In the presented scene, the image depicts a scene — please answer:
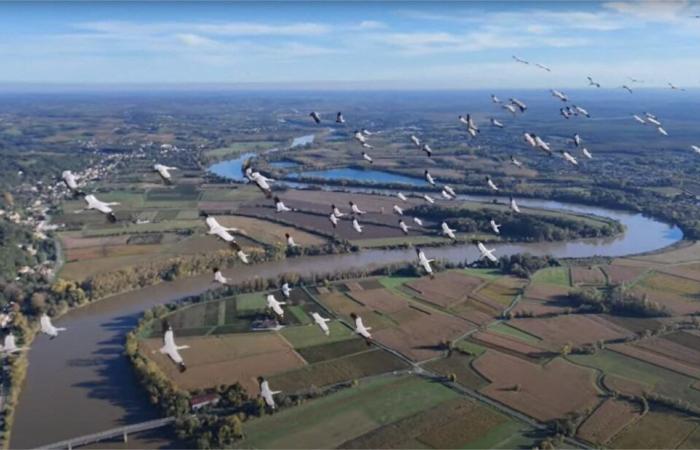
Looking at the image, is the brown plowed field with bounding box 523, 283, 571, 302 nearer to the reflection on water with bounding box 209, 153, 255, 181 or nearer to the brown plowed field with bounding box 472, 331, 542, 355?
the brown plowed field with bounding box 472, 331, 542, 355

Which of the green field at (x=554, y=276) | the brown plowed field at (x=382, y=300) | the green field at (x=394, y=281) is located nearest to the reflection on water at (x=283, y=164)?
the green field at (x=394, y=281)

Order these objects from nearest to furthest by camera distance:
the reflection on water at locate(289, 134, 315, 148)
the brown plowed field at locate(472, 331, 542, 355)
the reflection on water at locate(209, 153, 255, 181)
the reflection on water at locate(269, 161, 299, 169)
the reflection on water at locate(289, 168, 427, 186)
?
the brown plowed field at locate(472, 331, 542, 355)
the reflection on water at locate(289, 168, 427, 186)
the reflection on water at locate(209, 153, 255, 181)
the reflection on water at locate(269, 161, 299, 169)
the reflection on water at locate(289, 134, 315, 148)

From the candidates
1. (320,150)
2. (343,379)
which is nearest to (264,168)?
(320,150)

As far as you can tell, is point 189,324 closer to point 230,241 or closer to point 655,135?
point 230,241

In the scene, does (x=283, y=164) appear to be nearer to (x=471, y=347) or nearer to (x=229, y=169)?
(x=229, y=169)

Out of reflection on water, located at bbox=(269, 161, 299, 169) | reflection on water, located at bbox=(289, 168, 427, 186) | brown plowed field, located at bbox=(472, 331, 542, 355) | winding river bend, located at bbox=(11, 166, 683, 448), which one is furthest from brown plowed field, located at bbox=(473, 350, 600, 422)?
reflection on water, located at bbox=(269, 161, 299, 169)

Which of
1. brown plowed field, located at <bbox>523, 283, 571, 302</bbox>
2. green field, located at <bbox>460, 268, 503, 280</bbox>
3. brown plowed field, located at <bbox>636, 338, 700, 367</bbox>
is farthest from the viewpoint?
green field, located at <bbox>460, 268, 503, 280</bbox>

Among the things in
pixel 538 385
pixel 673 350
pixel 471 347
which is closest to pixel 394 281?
pixel 471 347
